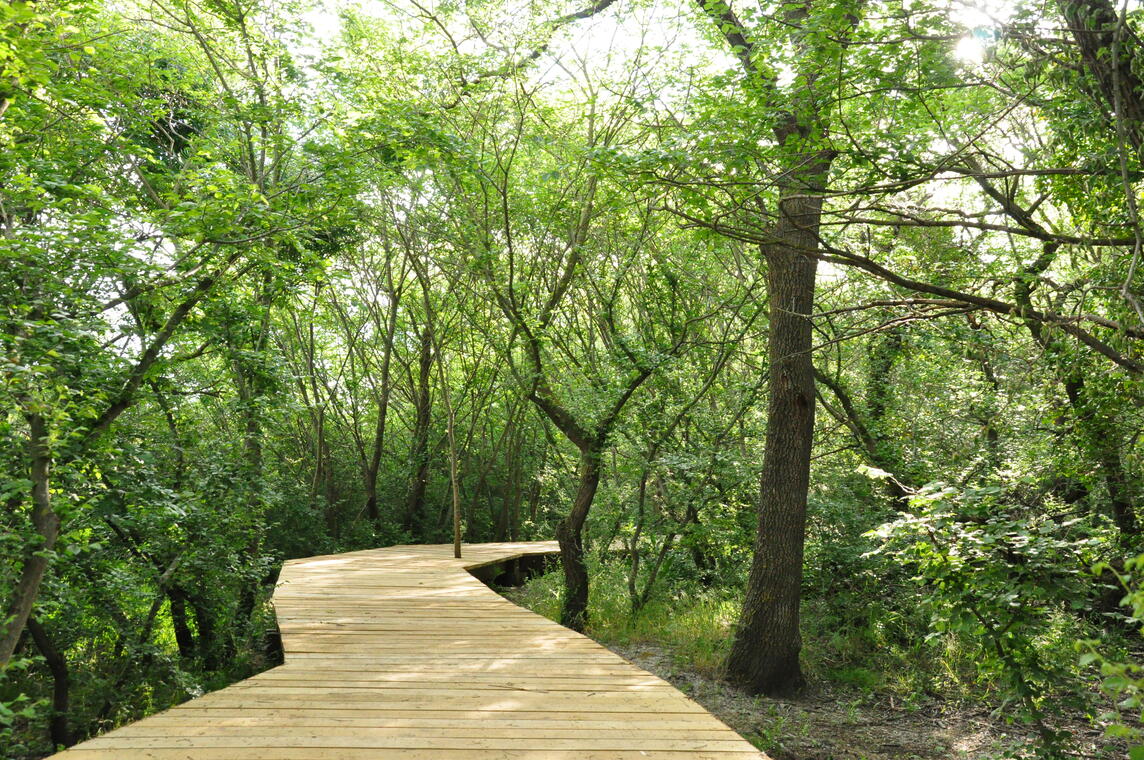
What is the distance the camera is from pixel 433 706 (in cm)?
371

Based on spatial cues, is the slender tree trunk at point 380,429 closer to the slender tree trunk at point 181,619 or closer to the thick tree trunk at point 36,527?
the slender tree trunk at point 181,619

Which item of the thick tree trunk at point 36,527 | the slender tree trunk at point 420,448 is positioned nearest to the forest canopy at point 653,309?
the thick tree trunk at point 36,527

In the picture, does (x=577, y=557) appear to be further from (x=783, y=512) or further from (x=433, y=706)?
(x=433, y=706)

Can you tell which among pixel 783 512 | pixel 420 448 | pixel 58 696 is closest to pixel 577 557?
pixel 783 512

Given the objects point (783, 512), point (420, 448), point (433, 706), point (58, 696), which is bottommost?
point (58, 696)

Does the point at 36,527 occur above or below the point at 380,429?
below

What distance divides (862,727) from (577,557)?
346cm

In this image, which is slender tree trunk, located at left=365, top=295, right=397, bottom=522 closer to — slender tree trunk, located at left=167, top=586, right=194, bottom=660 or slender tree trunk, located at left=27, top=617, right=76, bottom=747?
slender tree trunk, located at left=167, top=586, right=194, bottom=660

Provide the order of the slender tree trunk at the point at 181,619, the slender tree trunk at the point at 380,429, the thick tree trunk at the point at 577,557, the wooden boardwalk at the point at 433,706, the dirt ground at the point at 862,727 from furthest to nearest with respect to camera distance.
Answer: the slender tree trunk at the point at 380,429, the thick tree trunk at the point at 577,557, the slender tree trunk at the point at 181,619, the dirt ground at the point at 862,727, the wooden boardwalk at the point at 433,706

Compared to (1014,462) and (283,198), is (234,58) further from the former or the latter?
(1014,462)

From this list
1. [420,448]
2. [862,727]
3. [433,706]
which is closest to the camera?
[433,706]

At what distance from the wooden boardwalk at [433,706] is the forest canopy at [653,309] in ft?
3.00

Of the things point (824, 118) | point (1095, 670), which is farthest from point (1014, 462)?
point (824, 118)

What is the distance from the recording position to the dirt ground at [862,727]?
5184 mm
